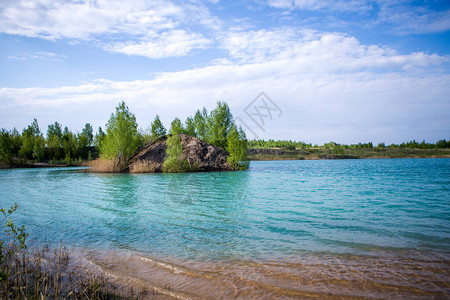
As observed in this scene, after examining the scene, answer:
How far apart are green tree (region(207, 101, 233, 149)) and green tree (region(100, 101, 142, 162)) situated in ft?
70.3

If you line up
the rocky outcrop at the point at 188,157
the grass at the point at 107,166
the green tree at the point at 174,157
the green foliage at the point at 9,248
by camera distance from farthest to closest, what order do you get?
the rocky outcrop at the point at 188,157
the grass at the point at 107,166
the green tree at the point at 174,157
the green foliage at the point at 9,248

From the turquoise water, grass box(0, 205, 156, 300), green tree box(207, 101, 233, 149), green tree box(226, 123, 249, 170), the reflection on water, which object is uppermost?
green tree box(207, 101, 233, 149)

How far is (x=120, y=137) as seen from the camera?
41.2m

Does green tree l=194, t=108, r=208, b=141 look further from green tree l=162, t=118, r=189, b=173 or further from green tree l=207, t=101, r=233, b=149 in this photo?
green tree l=162, t=118, r=189, b=173

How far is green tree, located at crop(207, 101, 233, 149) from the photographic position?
61562 millimetres

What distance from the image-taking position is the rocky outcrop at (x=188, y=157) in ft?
138

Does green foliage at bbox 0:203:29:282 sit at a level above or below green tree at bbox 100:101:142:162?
below

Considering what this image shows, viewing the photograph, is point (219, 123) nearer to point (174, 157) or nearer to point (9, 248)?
point (174, 157)

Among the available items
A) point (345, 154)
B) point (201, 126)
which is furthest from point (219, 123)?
point (345, 154)

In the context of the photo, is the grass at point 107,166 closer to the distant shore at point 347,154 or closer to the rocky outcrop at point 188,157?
the rocky outcrop at point 188,157

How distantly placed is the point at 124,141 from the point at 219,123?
2696 cm

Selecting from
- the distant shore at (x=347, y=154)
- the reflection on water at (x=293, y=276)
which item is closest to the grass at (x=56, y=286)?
the reflection on water at (x=293, y=276)

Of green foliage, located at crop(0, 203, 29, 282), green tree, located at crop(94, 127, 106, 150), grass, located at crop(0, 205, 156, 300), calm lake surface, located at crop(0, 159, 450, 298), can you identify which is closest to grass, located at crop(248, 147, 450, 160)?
green tree, located at crop(94, 127, 106, 150)

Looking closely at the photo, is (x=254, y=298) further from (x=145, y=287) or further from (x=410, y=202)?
(x=410, y=202)
